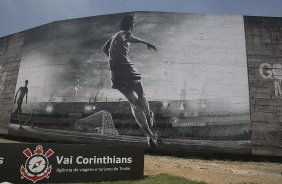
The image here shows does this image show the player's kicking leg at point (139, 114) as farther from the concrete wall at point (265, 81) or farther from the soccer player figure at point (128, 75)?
the concrete wall at point (265, 81)

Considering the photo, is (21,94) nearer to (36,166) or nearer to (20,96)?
(20,96)

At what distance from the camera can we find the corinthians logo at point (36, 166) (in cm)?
1051

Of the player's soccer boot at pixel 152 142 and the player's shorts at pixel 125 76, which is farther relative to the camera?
the player's shorts at pixel 125 76

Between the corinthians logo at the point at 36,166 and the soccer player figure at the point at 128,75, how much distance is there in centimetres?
1210

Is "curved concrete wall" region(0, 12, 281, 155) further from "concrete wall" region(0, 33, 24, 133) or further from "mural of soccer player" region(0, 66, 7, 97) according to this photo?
"mural of soccer player" region(0, 66, 7, 97)

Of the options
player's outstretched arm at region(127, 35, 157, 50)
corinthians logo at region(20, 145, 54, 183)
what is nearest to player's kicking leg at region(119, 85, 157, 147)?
player's outstretched arm at region(127, 35, 157, 50)

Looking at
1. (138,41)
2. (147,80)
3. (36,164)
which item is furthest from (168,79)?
(36,164)

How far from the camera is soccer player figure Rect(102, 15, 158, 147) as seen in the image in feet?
74.4

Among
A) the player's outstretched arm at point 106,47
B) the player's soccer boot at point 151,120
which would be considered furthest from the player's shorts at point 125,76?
the player's soccer boot at point 151,120

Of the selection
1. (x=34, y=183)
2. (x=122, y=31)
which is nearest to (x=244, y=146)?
(x=122, y=31)

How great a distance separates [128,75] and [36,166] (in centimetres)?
1423

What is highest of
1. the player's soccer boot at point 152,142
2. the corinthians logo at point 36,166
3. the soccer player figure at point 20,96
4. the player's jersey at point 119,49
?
the player's jersey at point 119,49

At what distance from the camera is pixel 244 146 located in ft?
68.4

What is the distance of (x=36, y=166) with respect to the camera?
35.1 ft
